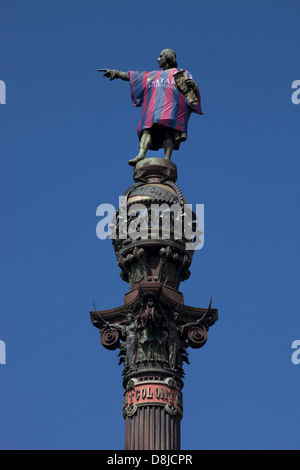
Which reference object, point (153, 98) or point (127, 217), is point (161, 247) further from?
point (153, 98)

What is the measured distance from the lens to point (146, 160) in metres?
40.0

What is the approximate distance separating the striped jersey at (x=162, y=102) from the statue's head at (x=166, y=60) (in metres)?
0.69

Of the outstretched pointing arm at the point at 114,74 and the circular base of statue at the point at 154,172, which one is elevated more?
the outstretched pointing arm at the point at 114,74

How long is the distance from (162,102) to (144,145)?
80.5 inches

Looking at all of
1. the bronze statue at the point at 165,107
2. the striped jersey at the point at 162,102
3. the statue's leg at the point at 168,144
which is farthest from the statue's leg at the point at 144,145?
the statue's leg at the point at 168,144

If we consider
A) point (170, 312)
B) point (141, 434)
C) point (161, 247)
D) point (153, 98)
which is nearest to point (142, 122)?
point (153, 98)

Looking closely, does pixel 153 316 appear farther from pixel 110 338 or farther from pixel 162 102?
pixel 162 102

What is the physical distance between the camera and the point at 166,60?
4356 cm

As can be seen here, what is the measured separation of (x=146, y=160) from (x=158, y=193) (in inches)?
98.3

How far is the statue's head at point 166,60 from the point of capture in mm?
43594

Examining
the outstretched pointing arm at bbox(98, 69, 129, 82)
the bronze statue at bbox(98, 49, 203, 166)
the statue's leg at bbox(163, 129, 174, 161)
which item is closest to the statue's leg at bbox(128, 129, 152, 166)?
the bronze statue at bbox(98, 49, 203, 166)

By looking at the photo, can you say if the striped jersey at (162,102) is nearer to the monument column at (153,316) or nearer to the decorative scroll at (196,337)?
the monument column at (153,316)

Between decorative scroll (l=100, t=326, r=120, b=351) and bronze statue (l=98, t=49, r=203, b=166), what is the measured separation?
8221 millimetres

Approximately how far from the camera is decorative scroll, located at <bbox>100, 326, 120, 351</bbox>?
35.2m
